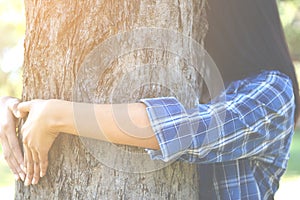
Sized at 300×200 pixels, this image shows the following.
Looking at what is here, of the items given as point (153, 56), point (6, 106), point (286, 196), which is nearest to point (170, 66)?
point (153, 56)

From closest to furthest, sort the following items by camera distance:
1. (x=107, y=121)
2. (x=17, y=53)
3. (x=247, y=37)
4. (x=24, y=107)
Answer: (x=107, y=121) < (x=24, y=107) < (x=247, y=37) < (x=17, y=53)

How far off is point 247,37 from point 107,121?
456 millimetres

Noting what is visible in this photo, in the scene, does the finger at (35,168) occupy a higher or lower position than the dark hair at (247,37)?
lower

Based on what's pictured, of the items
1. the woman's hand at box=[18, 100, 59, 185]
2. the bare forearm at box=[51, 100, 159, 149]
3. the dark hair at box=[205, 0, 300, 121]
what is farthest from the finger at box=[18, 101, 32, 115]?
the dark hair at box=[205, 0, 300, 121]

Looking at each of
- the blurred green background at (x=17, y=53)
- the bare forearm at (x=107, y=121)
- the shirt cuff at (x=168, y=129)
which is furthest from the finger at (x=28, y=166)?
the blurred green background at (x=17, y=53)

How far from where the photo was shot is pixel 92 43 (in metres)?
1.56

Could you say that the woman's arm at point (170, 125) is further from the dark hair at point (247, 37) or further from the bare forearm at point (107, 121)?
the dark hair at point (247, 37)

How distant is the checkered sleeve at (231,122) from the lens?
4.80ft

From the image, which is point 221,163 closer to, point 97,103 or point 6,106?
point 97,103

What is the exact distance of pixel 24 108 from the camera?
5.14 ft

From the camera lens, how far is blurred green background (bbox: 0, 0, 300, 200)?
6.83 m

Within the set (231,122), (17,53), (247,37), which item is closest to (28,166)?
(231,122)

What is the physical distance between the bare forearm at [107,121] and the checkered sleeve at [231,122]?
3 centimetres

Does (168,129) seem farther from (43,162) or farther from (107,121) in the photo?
(43,162)
